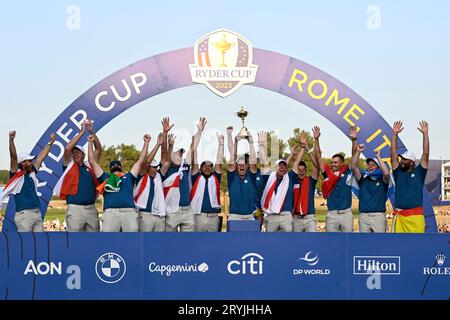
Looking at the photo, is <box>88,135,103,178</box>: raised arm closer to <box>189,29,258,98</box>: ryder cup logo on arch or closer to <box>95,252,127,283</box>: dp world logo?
<box>95,252,127,283</box>: dp world logo

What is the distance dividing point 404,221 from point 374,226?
0.40m

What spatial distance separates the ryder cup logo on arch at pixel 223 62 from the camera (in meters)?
13.2

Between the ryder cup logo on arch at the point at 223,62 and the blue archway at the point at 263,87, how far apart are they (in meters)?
0.13

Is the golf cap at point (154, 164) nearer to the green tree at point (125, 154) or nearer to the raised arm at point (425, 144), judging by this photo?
the raised arm at point (425, 144)

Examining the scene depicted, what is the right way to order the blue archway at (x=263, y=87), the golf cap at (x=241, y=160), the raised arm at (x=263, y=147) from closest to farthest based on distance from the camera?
1. the golf cap at (x=241, y=160)
2. the raised arm at (x=263, y=147)
3. the blue archway at (x=263, y=87)

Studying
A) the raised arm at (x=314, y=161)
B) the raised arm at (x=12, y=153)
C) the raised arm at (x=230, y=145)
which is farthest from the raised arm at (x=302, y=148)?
the raised arm at (x=12, y=153)

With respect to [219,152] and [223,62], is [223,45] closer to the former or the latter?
[223,62]

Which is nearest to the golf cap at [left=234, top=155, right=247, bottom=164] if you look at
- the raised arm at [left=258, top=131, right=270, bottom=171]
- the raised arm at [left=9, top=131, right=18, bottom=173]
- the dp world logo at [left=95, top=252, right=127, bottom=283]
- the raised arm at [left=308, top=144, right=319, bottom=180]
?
the raised arm at [left=258, top=131, right=270, bottom=171]

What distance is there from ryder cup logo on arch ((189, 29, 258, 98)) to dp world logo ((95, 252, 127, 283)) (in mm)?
4384

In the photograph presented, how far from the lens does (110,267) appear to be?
9.66 meters

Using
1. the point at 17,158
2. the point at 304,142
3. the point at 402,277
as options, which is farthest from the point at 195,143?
the point at 402,277

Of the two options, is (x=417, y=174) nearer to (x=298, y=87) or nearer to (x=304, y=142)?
(x=304, y=142)

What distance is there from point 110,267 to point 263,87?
190 inches

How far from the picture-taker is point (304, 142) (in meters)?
11.0
